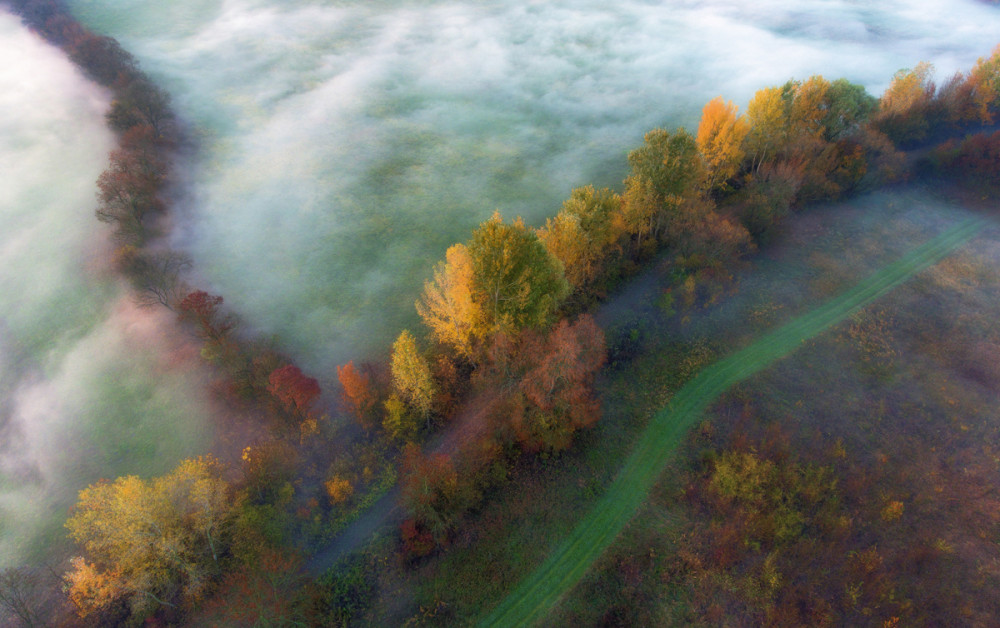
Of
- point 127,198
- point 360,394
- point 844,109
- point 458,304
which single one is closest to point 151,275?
point 127,198

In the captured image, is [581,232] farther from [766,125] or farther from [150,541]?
[150,541]

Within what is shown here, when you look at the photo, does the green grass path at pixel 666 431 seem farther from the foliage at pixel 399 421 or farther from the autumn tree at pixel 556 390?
the foliage at pixel 399 421

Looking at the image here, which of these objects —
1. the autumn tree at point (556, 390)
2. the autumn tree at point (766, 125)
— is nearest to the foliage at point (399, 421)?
the autumn tree at point (556, 390)

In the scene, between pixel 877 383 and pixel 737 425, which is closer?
pixel 737 425

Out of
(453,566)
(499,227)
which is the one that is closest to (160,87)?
(499,227)

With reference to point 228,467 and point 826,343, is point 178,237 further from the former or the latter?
point 826,343

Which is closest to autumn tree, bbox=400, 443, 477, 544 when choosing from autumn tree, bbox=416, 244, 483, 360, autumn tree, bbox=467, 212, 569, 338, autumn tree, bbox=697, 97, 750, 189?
autumn tree, bbox=416, 244, 483, 360


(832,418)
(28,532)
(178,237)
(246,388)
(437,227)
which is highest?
(178,237)
